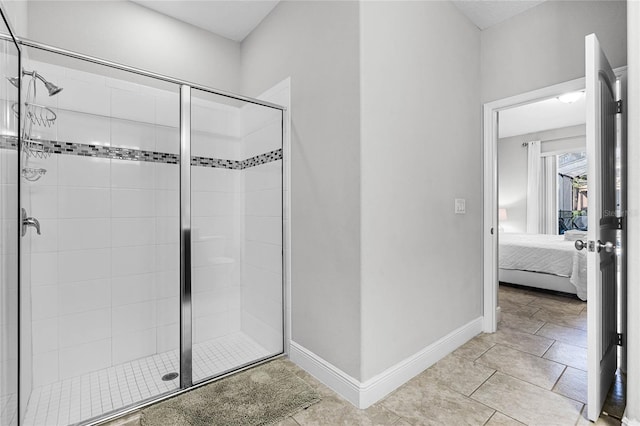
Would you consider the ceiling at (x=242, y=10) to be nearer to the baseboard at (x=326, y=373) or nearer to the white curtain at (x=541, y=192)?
the baseboard at (x=326, y=373)

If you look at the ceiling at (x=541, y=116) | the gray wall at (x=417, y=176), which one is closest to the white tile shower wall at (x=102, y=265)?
the gray wall at (x=417, y=176)

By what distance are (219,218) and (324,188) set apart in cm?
114

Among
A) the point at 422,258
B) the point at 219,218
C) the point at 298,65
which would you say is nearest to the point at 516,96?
the point at 422,258

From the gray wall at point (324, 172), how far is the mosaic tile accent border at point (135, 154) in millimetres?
457

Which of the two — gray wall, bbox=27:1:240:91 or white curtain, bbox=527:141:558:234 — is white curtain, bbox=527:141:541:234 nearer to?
white curtain, bbox=527:141:558:234

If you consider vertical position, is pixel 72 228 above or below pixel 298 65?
below

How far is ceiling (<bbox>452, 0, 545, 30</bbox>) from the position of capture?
2.52m

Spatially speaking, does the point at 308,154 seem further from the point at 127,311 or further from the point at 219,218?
the point at 127,311

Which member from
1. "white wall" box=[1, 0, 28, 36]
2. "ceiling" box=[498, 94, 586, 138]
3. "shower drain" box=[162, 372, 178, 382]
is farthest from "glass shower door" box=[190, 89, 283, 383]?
"ceiling" box=[498, 94, 586, 138]

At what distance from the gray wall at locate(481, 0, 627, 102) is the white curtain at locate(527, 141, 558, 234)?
470 cm

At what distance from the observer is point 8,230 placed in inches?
52.5

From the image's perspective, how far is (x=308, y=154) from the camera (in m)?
2.22

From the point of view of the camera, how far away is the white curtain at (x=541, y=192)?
656 centimetres

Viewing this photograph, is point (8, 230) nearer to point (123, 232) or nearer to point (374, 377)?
point (123, 232)
